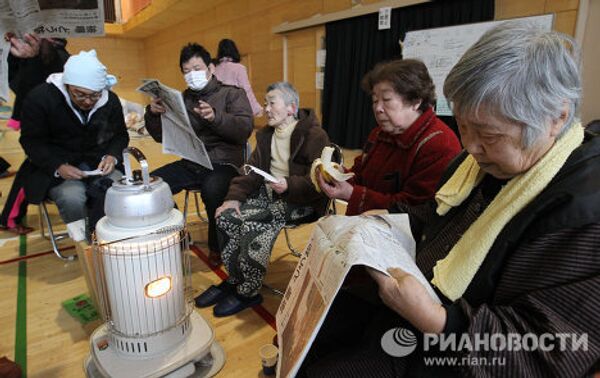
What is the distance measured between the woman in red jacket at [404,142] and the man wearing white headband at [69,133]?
1.32 m

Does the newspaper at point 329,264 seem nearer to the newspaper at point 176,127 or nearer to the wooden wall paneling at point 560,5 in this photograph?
the newspaper at point 176,127

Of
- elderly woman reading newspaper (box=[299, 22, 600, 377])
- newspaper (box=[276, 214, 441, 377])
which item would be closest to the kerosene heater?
newspaper (box=[276, 214, 441, 377])

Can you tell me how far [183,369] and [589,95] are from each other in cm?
260

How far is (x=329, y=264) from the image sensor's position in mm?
778

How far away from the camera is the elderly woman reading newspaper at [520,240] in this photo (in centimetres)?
58

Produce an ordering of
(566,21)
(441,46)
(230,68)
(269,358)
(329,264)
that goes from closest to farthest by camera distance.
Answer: (329,264)
(269,358)
(566,21)
(441,46)
(230,68)

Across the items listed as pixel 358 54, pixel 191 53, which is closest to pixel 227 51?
pixel 358 54

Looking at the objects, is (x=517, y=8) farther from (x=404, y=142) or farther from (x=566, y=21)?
(x=404, y=142)

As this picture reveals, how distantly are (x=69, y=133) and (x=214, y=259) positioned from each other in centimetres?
105

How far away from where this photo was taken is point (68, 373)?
4.32 ft

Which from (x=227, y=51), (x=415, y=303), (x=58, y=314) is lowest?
(x=58, y=314)

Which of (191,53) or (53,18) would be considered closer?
(53,18)

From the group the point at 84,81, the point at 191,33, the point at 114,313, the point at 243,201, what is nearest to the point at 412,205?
the point at 243,201

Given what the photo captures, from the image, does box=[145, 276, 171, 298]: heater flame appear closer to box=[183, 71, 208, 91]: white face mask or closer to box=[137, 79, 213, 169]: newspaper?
box=[137, 79, 213, 169]: newspaper
